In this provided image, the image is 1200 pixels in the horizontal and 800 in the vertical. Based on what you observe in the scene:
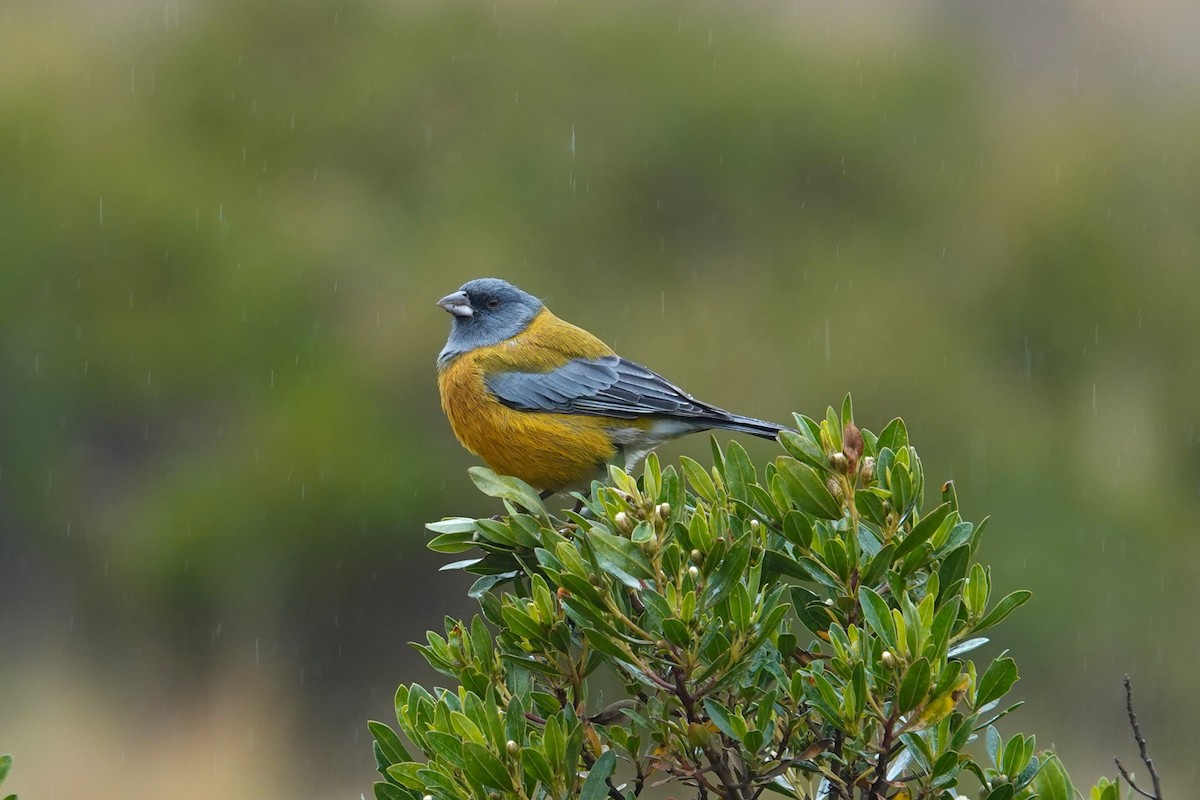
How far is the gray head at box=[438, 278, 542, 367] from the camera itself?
5.59m

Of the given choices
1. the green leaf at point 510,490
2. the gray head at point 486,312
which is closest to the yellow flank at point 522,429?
the gray head at point 486,312

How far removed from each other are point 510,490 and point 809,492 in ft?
2.26

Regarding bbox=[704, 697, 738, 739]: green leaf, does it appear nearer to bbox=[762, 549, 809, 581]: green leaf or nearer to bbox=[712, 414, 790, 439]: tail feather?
bbox=[762, 549, 809, 581]: green leaf

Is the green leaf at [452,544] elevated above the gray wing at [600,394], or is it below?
above

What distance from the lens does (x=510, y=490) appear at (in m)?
2.77

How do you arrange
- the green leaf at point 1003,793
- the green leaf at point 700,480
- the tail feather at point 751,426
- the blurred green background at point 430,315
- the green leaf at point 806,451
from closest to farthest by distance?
1. the green leaf at point 1003,793
2. the green leaf at point 806,451
3. the green leaf at point 700,480
4. the tail feather at point 751,426
5. the blurred green background at point 430,315

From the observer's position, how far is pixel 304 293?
1340 centimetres

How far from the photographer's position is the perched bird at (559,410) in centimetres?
497

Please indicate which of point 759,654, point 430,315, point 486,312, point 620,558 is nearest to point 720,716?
point 759,654

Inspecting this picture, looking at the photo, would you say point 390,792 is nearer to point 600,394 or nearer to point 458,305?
point 600,394

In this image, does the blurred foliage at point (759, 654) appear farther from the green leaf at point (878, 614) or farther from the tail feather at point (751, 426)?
the tail feather at point (751, 426)

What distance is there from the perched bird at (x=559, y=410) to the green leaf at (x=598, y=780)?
2.58 meters

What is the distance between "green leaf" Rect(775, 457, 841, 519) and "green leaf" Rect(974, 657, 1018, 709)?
360mm

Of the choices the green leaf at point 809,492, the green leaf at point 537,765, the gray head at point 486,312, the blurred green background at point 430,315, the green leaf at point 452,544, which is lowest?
the blurred green background at point 430,315
